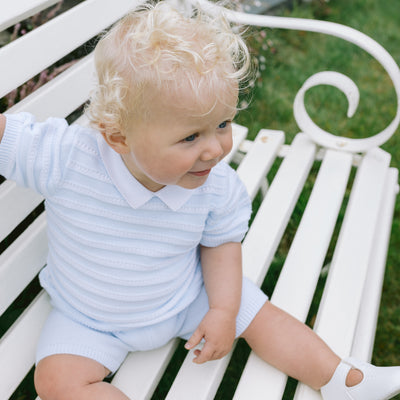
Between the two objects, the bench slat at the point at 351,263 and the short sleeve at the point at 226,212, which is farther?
the bench slat at the point at 351,263

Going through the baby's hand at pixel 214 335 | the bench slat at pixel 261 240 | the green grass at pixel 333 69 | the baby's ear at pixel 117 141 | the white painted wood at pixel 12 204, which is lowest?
the green grass at pixel 333 69

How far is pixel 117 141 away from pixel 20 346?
589mm

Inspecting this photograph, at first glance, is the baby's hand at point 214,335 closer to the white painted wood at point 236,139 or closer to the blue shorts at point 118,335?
the blue shorts at point 118,335

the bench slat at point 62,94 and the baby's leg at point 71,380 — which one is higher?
the bench slat at point 62,94

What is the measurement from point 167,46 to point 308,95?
7.26 feet

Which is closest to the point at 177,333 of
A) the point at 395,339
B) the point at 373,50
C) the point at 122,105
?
the point at 122,105

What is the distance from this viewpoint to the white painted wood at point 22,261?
52.8 inches

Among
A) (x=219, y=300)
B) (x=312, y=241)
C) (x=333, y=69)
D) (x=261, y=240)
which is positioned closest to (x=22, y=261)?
(x=219, y=300)

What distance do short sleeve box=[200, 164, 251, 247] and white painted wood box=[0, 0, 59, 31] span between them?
0.61 m

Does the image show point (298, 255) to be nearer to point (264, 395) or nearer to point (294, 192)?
point (294, 192)

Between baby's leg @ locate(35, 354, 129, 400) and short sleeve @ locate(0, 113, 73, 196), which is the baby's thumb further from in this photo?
short sleeve @ locate(0, 113, 73, 196)

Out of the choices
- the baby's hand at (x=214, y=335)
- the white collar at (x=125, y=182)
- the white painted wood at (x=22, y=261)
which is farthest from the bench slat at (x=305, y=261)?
the white painted wood at (x=22, y=261)

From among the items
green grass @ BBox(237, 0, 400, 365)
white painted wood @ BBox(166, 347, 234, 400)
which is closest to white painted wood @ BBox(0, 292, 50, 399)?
white painted wood @ BBox(166, 347, 234, 400)

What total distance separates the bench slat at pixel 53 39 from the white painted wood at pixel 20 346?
1.87ft
